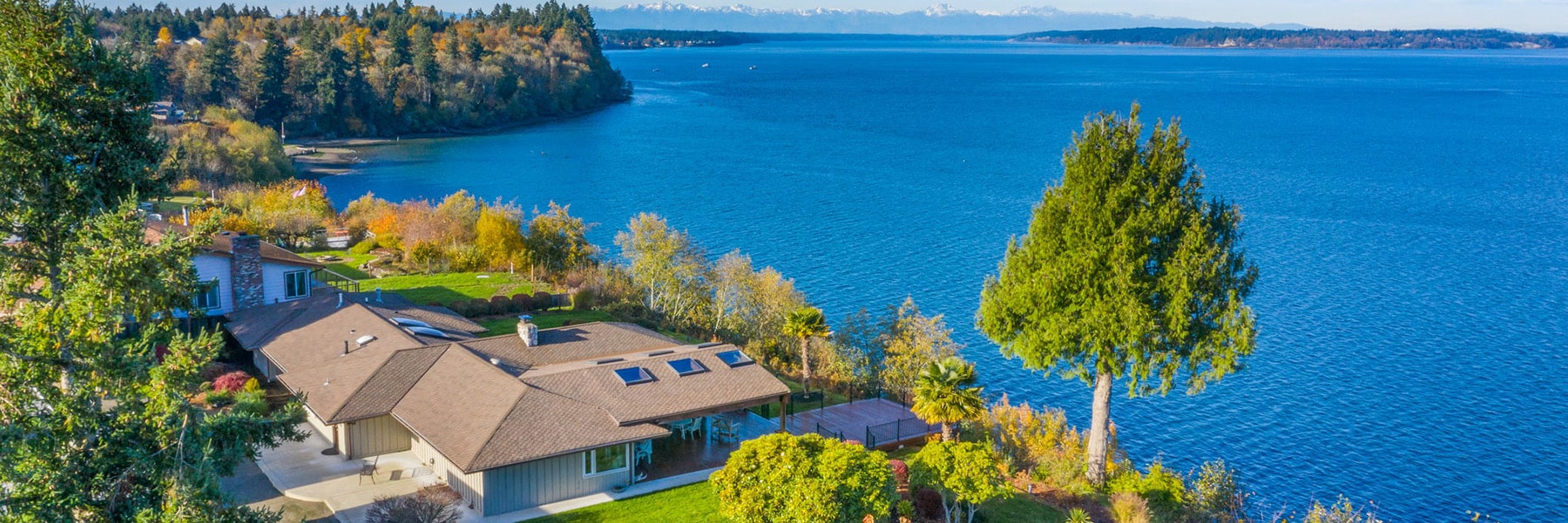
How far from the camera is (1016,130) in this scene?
5300 inches

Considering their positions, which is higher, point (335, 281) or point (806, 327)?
point (806, 327)

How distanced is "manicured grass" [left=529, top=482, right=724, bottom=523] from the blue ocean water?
1854 cm

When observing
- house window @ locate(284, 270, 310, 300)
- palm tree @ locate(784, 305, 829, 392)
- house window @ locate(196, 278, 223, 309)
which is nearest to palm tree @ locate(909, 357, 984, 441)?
palm tree @ locate(784, 305, 829, 392)

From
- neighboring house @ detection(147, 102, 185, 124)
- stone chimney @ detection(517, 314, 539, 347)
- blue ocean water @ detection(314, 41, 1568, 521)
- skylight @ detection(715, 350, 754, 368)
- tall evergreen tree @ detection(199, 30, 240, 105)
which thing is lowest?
blue ocean water @ detection(314, 41, 1568, 521)

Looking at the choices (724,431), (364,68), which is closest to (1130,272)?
(724,431)

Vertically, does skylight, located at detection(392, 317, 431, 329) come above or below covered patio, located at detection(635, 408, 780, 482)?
above

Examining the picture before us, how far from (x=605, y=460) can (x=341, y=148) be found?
351 feet

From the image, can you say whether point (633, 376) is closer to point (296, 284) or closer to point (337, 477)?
point (337, 477)

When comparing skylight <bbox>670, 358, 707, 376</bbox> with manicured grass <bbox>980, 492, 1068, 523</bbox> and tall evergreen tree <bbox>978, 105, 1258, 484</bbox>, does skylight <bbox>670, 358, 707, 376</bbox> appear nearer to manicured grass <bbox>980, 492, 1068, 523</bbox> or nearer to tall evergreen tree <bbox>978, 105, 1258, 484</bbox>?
manicured grass <bbox>980, 492, 1068, 523</bbox>

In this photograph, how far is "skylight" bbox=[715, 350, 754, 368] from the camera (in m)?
31.5

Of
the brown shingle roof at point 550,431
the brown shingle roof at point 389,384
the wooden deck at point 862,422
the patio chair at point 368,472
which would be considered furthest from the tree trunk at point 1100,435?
the patio chair at point 368,472

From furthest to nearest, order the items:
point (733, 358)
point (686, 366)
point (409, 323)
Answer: point (409, 323)
point (733, 358)
point (686, 366)

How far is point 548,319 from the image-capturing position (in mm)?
45812

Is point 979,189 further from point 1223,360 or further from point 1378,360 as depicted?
point 1223,360
